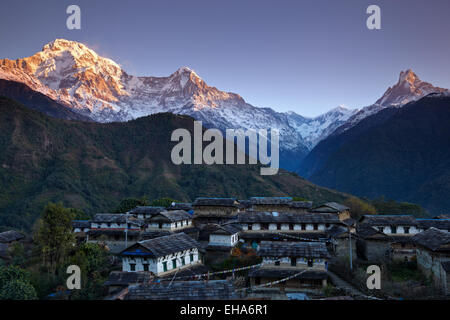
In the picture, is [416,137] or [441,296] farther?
[416,137]

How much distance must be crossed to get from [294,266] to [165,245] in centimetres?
1353

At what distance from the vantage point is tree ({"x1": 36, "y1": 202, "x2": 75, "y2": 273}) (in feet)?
133

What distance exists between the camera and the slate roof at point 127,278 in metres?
29.0

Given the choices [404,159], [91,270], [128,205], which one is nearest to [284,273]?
[91,270]

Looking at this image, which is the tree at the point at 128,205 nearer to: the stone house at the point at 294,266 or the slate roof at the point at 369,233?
the stone house at the point at 294,266

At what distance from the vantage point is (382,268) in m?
35.4

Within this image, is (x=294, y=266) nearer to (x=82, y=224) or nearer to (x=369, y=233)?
(x=369, y=233)

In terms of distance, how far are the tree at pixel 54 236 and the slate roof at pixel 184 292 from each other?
29.0m

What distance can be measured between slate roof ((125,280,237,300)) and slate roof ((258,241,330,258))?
14.9m

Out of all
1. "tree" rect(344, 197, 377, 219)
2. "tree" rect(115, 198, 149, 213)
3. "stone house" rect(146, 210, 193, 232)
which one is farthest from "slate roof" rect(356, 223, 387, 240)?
"tree" rect(115, 198, 149, 213)

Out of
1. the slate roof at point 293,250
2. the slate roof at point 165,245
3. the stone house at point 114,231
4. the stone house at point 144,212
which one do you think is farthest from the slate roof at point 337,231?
the stone house at point 144,212

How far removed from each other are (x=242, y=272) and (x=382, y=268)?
15.7 meters
